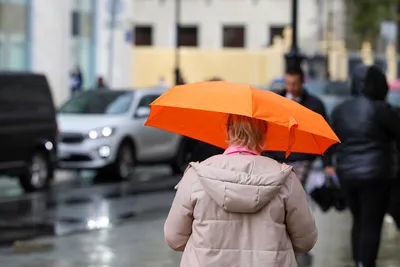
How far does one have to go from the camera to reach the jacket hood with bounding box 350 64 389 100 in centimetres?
865

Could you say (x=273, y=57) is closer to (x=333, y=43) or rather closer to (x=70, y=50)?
(x=333, y=43)

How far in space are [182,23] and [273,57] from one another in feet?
24.2

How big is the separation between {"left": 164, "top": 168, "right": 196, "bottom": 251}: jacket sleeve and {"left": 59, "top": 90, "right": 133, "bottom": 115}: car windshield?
15.8m

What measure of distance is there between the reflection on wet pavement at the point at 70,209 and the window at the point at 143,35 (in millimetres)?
42920

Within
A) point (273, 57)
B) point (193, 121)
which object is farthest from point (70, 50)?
→ point (193, 121)

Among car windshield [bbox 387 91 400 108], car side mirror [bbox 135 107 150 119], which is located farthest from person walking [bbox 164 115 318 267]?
car side mirror [bbox 135 107 150 119]

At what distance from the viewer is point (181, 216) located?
4.55m

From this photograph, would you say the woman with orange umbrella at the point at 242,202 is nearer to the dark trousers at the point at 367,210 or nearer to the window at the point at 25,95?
the dark trousers at the point at 367,210

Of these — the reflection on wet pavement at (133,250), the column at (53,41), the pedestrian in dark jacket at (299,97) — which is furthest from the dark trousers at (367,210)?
the column at (53,41)

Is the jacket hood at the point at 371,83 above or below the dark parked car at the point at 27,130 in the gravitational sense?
above

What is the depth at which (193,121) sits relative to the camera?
17.5 ft

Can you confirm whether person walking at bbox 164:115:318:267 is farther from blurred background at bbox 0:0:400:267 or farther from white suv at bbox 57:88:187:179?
white suv at bbox 57:88:187:179

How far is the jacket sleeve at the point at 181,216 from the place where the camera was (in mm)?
4520

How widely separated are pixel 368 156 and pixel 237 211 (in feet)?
14.0
